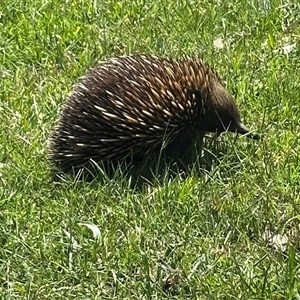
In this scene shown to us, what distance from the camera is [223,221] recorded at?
393 cm

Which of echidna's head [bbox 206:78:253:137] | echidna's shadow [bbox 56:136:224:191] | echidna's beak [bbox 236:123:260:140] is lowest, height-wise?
echidna's shadow [bbox 56:136:224:191]

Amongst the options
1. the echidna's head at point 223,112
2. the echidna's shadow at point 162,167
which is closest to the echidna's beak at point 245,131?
the echidna's head at point 223,112

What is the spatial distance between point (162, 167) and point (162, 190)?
1.44ft

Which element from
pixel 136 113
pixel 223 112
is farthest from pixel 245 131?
pixel 136 113

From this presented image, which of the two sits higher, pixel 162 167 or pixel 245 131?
pixel 245 131

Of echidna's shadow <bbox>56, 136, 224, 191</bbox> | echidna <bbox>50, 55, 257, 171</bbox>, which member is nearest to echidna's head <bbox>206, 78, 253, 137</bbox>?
echidna <bbox>50, 55, 257, 171</bbox>

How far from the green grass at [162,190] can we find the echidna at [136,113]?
17 centimetres

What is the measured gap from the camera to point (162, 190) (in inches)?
163

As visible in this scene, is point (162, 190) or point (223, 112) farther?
point (223, 112)

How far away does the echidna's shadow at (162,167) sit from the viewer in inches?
171

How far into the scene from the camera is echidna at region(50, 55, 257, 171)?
4527mm

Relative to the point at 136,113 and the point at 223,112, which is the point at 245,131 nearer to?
the point at 223,112

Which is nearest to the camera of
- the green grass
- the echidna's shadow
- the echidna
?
the green grass

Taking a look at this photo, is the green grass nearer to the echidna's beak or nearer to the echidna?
the echidna's beak
